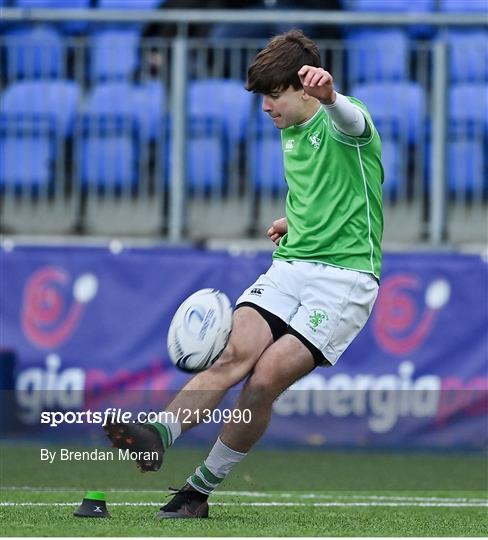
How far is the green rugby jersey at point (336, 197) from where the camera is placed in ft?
19.0

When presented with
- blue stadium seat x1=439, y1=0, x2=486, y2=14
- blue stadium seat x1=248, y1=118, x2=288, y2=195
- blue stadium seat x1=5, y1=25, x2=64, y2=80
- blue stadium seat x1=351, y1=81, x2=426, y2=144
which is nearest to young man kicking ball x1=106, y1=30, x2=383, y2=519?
blue stadium seat x1=248, y1=118, x2=288, y2=195

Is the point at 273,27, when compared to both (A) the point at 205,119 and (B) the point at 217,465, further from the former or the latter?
(B) the point at 217,465

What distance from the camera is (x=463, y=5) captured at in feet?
37.1

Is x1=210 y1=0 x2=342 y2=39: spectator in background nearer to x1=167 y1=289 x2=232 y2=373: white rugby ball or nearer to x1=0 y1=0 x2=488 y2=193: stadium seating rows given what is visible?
x1=0 y1=0 x2=488 y2=193: stadium seating rows

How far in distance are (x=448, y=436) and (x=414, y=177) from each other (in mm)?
1997

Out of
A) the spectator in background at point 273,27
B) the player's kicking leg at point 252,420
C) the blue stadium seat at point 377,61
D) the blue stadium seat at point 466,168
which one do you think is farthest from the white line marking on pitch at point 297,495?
the spectator in background at point 273,27

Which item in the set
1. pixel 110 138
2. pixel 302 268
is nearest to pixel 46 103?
pixel 110 138

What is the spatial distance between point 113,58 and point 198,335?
5.72 metres

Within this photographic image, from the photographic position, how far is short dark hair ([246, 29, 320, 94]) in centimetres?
575

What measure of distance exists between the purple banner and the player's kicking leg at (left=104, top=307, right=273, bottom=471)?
453 centimetres

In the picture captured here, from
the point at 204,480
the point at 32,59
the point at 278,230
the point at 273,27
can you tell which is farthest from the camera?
the point at 273,27

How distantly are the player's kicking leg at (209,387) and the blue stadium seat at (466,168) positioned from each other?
204 inches

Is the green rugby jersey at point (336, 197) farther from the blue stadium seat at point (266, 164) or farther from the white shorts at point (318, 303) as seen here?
the blue stadium seat at point (266, 164)

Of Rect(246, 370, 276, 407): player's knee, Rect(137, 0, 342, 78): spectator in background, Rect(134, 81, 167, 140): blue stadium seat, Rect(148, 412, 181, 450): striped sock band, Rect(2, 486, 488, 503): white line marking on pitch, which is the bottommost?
Rect(2, 486, 488, 503): white line marking on pitch
